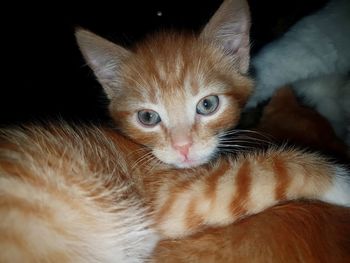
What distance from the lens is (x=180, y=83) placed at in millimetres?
1312

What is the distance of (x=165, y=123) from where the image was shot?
4.28ft

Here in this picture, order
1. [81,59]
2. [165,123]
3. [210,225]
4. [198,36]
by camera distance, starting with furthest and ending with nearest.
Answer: [81,59] < [198,36] < [165,123] < [210,225]

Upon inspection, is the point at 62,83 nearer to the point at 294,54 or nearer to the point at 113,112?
the point at 113,112

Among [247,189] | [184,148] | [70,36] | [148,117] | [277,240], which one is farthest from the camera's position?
[70,36]

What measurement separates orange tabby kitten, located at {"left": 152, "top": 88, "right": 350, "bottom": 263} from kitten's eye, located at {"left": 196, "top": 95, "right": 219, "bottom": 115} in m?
0.37

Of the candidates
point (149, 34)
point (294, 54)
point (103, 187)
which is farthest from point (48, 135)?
point (294, 54)

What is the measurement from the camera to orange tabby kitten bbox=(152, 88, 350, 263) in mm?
967

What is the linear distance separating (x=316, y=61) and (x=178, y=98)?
64cm

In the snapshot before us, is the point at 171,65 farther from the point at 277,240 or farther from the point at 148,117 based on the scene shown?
the point at 277,240

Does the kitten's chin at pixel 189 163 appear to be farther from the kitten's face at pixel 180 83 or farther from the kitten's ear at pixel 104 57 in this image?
the kitten's ear at pixel 104 57

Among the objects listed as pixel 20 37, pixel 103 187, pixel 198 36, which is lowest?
pixel 103 187

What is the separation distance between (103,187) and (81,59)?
24.2 inches

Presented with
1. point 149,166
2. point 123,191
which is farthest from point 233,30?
point 123,191

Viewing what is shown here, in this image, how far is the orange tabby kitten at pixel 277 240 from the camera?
3.17ft
